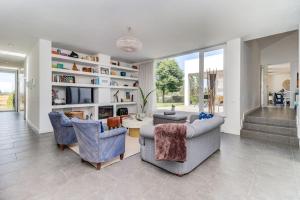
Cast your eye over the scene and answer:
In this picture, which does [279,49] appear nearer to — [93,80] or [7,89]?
[93,80]

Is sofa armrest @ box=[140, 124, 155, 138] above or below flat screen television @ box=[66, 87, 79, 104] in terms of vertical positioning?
below

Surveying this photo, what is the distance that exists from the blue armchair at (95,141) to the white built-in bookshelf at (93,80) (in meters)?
3.26

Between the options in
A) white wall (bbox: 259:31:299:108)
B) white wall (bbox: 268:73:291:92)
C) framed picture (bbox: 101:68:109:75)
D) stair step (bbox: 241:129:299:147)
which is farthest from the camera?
white wall (bbox: 268:73:291:92)

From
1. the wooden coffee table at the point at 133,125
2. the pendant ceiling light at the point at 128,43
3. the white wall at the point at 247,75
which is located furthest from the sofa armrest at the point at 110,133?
the white wall at the point at 247,75

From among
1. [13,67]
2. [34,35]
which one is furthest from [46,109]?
[13,67]

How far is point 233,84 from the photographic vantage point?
15.9 ft

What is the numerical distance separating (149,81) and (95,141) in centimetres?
554

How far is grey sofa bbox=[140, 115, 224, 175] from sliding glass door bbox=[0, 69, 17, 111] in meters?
11.3

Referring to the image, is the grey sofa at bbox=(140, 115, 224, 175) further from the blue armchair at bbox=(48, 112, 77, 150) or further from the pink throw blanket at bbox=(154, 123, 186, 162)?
the blue armchair at bbox=(48, 112, 77, 150)

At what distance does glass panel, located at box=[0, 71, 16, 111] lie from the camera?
942 cm

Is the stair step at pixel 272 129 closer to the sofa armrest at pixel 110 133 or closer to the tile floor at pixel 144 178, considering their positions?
the tile floor at pixel 144 178

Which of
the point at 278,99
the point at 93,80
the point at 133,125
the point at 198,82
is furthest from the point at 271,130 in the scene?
the point at 93,80

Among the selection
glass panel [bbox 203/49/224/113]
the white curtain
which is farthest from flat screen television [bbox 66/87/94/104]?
glass panel [bbox 203/49/224/113]

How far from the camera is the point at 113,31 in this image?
4.23m
